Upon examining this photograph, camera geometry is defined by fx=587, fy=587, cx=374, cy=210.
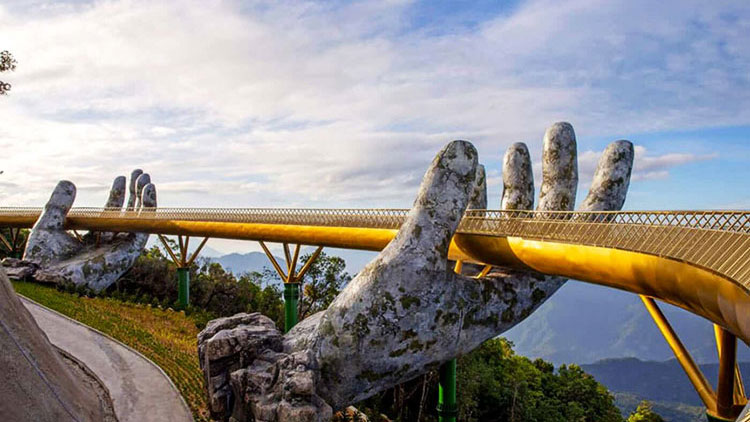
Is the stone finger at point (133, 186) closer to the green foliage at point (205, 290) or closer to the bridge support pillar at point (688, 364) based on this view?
the green foliage at point (205, 290)

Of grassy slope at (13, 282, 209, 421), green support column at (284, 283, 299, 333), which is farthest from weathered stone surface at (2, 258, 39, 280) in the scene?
green support column at (284, 283, 299, 333)

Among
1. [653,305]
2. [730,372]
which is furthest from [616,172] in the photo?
[730,372]

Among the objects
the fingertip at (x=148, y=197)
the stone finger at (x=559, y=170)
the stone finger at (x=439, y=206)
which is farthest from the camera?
the fingertip at (x=148, y=197)

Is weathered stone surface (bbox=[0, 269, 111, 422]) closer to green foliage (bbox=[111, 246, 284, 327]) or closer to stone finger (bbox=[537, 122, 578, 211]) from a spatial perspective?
stone finger (bbox=[537, 122, 578, 211])

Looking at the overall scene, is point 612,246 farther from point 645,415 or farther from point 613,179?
point 645,415

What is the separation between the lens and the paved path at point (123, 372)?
65.3 feet

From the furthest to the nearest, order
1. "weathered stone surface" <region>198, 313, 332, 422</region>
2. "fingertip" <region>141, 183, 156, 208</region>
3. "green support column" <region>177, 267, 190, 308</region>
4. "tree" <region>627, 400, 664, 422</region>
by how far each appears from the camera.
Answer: "fingertip" <region>141, 183, 156, 208</region> → "tree" <region>627, 400, 664, 422</region> → "green support column" <region>177, 267, 190, 308</region> → "weathered stone surface" <region>198, 313, 332, 422</region>

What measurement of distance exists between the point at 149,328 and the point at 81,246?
1747 centimetres

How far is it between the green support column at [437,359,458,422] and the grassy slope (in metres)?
9.30

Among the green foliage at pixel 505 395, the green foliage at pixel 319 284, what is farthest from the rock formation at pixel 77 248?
the green foliage at pixel 505 395

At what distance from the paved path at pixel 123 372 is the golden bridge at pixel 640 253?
935 cm

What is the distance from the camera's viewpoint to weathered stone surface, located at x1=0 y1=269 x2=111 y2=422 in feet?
43.4

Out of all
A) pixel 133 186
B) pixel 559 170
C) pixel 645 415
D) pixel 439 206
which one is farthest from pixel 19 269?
pixel 645 415

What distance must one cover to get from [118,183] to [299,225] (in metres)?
26.6
